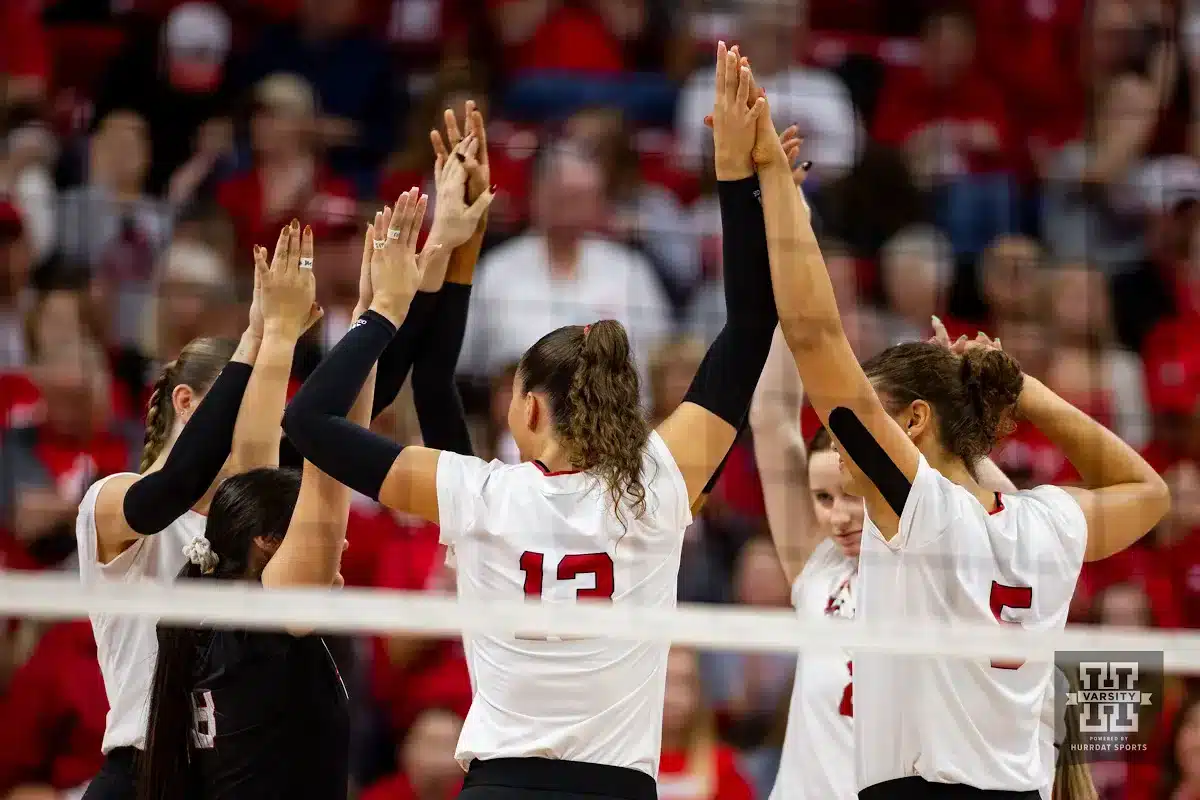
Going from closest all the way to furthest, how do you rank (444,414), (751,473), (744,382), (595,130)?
1. (744,382)
2. (444,414)
3. (751,473)
4. (595,130)

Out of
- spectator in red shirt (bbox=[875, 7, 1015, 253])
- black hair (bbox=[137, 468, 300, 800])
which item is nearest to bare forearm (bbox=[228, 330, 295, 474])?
black hair (bbox=[137, 468, 300, 800])

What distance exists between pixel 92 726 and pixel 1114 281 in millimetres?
5224

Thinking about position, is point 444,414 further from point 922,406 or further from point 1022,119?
point 1022,119

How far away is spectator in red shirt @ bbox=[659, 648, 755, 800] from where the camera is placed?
202 inches

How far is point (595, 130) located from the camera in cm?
736

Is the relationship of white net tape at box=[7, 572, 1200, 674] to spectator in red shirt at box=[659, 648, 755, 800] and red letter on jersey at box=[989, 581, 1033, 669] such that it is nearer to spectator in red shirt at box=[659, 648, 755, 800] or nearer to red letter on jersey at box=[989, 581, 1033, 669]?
red letter on jersey at box=[989, 581, 1033, 669]

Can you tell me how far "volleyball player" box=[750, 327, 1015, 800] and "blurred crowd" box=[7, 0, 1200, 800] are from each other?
99 centimetres

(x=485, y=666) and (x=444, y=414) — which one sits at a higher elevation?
(x=444, y=414)

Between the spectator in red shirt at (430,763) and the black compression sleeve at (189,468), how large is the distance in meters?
1.93

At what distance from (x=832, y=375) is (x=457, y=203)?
1.21 m

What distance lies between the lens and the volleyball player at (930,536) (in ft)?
10.8

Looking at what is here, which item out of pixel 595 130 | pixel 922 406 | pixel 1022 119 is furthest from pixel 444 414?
pixel 1022 119

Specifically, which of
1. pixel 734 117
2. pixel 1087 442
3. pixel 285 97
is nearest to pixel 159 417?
pixel 734 117

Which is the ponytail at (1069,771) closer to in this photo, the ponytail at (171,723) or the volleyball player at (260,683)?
the volleyball player at (260,683)
